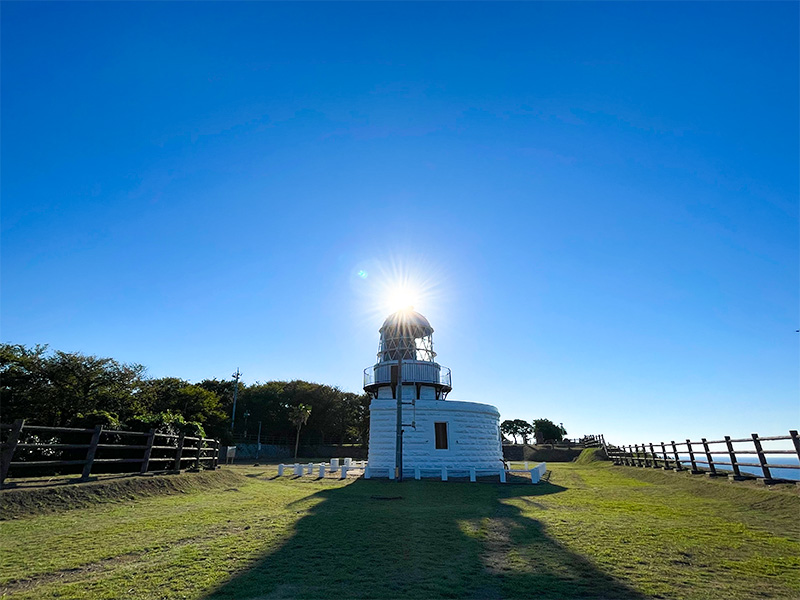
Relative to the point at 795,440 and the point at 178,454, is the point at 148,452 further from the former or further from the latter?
the point at 795,440

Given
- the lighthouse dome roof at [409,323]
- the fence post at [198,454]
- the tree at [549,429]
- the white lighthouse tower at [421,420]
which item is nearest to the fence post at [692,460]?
the white lighthouse tower at [421,420]

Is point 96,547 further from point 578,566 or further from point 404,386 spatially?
point 404,386

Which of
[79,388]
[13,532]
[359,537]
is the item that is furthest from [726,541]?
[79,388]

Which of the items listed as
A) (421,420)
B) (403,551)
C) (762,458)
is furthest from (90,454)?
(762,458)

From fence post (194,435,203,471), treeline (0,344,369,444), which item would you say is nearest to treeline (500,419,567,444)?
treeline (0,344,369,444)

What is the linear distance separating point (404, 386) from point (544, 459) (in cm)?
2926

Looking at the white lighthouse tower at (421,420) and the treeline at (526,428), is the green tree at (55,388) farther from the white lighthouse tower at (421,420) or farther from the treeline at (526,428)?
the treeline at (526,428)

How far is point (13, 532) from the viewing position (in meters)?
7.12

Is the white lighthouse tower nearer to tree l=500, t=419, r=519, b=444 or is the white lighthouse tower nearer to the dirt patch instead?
the dirt patch

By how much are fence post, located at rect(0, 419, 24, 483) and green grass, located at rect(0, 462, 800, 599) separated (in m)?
1.57

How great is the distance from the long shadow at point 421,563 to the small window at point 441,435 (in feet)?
52.6

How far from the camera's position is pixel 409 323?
29.3 m

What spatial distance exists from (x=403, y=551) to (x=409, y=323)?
2322 cm

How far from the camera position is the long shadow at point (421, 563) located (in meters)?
4.57
